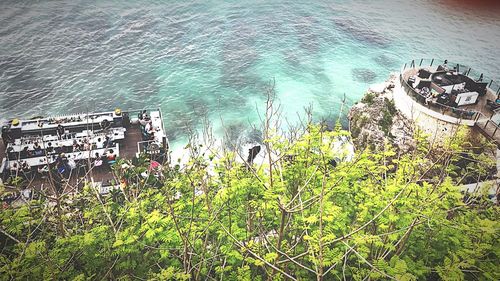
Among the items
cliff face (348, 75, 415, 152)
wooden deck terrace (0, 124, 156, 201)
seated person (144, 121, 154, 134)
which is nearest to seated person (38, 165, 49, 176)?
wooden deck terrace (0, 124, 156, 201)

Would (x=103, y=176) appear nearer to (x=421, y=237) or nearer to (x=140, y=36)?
(x=421, y=237)

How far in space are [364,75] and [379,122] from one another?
1715 cm

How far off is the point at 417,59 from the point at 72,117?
43.7m

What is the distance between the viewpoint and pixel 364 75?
152 feet

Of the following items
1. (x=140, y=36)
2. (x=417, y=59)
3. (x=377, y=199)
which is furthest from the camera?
(x=140, y=36)

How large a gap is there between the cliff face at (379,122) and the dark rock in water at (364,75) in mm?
9690

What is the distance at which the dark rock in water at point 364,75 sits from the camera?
45406 mm

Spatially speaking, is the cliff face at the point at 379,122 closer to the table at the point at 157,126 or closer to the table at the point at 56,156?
the table at the point at 157,126

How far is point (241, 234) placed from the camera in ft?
40.4

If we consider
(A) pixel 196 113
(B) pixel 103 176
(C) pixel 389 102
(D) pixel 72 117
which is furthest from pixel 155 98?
(C) pixel 389 102

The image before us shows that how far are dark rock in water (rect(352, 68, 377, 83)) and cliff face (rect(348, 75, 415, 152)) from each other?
969 cm

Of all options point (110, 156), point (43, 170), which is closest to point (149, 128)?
point (110, 156)

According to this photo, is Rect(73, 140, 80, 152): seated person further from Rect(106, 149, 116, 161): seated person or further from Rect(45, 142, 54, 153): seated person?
Rect(106, 149, 116, 161): seated person

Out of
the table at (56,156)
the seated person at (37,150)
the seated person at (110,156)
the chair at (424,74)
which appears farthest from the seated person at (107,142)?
the chair at (424,74)
